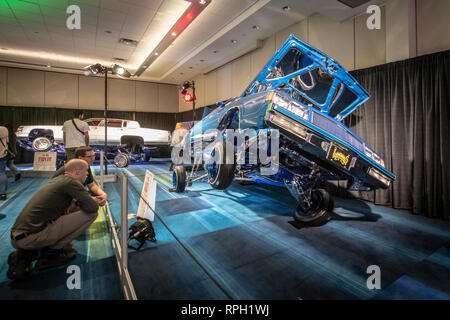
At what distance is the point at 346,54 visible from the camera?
17.3 ft

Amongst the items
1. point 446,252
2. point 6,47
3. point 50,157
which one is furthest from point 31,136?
point 446,252

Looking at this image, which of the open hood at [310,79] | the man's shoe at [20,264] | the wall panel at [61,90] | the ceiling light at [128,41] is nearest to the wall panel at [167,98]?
the wall panel at [61,90]

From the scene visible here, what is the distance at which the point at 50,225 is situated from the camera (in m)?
2.14

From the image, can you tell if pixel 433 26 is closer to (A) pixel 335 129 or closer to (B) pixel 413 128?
(B) pixel 413 128

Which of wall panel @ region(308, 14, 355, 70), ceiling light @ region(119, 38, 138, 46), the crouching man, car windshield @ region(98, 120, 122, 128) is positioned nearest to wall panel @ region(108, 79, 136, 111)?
car windshield @ region(98, 120, 122, 128)

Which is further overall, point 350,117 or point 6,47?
point 6,47

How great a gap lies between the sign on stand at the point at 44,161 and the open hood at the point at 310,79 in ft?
21.5

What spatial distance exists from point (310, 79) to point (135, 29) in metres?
6.57

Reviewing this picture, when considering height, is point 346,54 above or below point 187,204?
above

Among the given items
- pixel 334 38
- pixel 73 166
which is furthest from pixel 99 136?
pixel 334 38

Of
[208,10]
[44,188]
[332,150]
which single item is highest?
[208,10]

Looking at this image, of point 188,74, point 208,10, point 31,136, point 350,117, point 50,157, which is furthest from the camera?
point 188,74

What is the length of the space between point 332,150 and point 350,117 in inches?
113

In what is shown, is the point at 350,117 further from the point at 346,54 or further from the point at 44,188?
the point at 44,188
